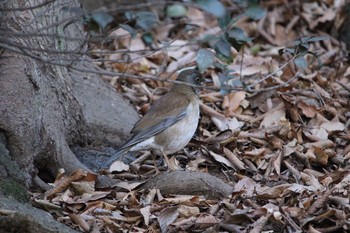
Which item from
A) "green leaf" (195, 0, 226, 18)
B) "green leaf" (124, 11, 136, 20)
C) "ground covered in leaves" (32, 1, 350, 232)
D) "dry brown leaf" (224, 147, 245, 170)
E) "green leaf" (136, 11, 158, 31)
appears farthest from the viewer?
"dry brown leaf" (224, 147, 245, 170)

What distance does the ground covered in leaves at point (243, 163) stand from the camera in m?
6.30

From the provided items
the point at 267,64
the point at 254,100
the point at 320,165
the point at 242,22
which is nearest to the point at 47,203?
the point at 320,165

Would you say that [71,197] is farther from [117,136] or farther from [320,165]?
[320,165]

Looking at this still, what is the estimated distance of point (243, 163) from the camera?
7934mm

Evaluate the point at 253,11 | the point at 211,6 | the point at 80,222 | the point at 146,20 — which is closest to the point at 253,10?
the point at 253,11

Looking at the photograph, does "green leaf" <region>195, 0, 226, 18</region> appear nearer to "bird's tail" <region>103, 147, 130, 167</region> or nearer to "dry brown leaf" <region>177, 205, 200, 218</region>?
"dry brown leaf" <region>177, 205, 200, 218</region>

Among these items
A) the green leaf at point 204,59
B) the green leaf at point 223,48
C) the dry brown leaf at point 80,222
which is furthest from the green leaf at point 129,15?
the dry brown leaf at point 80,222

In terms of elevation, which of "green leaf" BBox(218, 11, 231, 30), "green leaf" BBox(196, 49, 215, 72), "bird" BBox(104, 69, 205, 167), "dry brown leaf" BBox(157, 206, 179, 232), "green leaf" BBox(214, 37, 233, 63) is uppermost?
"green leaf" BBox(218, 11, 231, 30)

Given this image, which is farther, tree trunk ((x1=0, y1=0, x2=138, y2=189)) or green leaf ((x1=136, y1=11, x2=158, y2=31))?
tree trunk ((x1=0, y1=0, x2=138, y2=189))

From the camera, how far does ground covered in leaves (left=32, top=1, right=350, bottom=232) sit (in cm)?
630

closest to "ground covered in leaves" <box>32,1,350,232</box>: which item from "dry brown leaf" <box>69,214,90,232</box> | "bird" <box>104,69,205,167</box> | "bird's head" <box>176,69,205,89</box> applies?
"dry brown leaf" <box>69,214,90,232</box>

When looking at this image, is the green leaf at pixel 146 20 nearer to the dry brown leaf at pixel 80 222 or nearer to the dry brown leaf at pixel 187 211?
the dry brown leaf at pixel 187 211

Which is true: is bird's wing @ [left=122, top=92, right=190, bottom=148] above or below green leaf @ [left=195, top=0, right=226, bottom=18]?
below

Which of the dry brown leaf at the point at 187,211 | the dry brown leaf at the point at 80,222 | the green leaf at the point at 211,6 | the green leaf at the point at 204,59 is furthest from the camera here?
the green leaf at the point at 204,59
